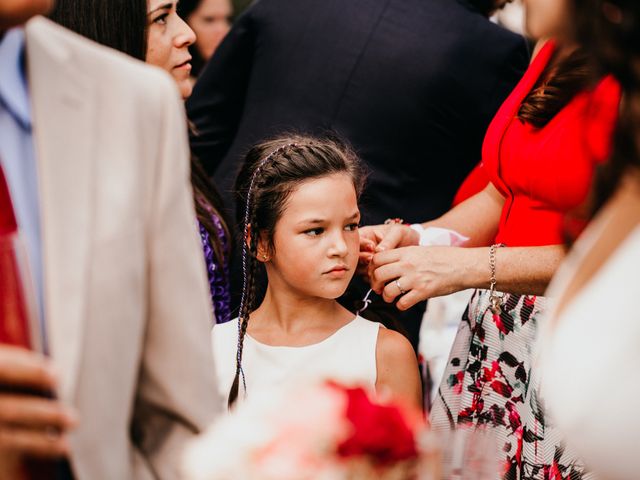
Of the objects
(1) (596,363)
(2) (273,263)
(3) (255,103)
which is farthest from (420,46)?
(1) (596,363)

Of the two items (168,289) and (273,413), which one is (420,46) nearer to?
(168,289)

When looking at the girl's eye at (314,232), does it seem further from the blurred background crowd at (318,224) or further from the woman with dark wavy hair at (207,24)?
the woman with dark wavy hair at (207,24)

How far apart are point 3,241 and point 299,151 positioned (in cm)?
206

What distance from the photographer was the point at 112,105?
5.13 ft

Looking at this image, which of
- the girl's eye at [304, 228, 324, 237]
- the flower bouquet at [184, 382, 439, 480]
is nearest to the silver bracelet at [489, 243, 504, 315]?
the girl's eye at [304, 228, 324, 237]

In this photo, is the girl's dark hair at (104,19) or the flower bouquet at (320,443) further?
the girl's dark hair at (104,19)

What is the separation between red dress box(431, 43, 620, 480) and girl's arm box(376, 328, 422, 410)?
0.09 meters

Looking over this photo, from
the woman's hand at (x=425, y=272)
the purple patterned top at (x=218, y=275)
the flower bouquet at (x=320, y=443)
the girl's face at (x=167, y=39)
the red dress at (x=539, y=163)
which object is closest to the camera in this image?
the flower bouquet at (x=320, y=443)

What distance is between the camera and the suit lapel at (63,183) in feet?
4.74

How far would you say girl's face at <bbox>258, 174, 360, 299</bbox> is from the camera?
3.06 meters

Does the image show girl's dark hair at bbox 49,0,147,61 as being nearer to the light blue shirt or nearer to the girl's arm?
the girl's arm

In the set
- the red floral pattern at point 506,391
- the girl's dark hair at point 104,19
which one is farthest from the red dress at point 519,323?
the girl's dark hair at point 104,19

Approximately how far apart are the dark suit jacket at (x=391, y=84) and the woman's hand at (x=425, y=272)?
0.64m

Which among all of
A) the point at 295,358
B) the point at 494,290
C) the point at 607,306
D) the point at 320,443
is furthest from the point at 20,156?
the point at 295,358
